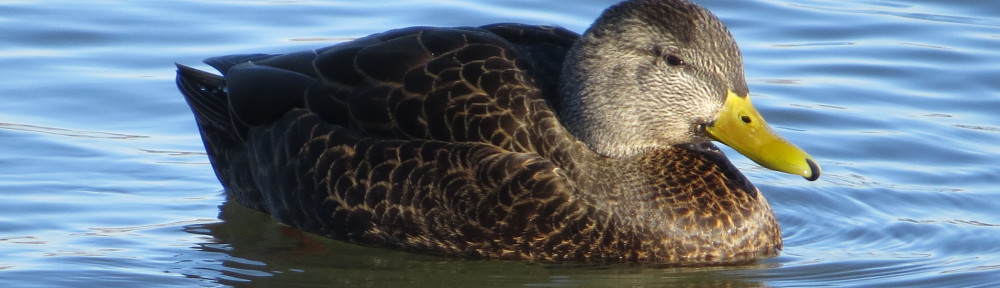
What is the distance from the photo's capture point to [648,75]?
7.78 m

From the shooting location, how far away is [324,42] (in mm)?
11438

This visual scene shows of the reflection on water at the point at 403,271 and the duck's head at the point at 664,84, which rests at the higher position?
the duck's head at the point at 664,84

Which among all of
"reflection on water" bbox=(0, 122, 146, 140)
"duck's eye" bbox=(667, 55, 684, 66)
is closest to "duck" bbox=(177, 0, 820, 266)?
"duck's eye" bbox=(667, 55, 684, 66)

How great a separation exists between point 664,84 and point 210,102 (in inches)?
95.3

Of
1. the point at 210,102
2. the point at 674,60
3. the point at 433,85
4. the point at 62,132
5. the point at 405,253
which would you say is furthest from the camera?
the point at 62,132

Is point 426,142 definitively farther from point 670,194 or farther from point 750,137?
point 750,137

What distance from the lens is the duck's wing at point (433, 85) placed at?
25.5 feet

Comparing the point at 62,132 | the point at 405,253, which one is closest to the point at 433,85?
the point at 405,253

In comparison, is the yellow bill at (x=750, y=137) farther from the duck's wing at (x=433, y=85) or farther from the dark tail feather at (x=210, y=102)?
the dark tail feather at (x=210, y=102)

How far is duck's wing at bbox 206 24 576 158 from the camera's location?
25.5 ft

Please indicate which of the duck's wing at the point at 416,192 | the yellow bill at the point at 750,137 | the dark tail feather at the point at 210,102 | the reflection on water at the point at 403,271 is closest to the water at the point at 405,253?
the reflection on water at the point at 403,271

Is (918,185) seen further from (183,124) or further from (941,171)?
(183,124)

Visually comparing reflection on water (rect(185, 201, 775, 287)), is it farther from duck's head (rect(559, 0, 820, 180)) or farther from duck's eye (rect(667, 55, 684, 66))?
duck's eye (rect(667, 55, 684, 66))

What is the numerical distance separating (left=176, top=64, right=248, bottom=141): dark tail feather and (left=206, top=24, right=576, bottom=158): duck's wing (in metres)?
0.31
